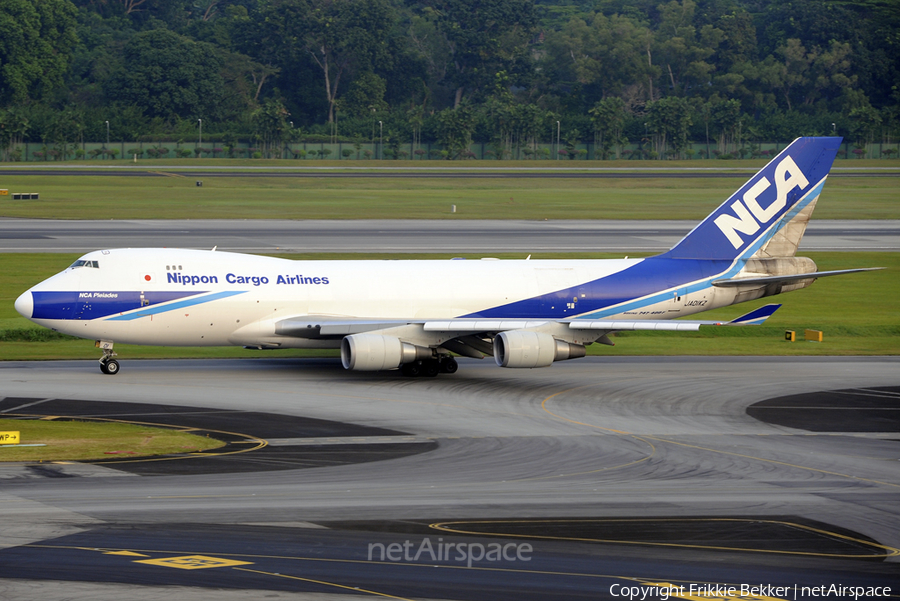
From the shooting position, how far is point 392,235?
295 feet

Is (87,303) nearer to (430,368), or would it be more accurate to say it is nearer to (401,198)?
(430,368)

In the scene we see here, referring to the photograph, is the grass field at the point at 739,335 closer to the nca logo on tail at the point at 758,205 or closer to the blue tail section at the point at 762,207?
the blue tail section at the point at 762,207

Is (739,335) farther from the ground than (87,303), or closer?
closer

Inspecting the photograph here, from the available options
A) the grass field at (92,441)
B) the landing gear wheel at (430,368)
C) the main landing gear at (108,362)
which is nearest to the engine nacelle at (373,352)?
the landing gear wheel at (430,368)

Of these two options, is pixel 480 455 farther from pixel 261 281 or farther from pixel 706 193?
pixel 706 193

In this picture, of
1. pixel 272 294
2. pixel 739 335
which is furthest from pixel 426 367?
pixel 739 335

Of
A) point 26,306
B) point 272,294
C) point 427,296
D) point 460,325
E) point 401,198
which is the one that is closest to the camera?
point 26,306

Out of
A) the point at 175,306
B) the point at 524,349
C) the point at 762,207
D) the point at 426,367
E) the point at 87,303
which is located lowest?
the point at 426,367

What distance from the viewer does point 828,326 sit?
54.8 metres

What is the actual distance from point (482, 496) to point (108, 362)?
846 inches

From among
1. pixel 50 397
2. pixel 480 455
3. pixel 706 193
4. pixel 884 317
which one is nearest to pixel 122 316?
pixel 50 397

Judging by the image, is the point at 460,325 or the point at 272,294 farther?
the point at 272,294

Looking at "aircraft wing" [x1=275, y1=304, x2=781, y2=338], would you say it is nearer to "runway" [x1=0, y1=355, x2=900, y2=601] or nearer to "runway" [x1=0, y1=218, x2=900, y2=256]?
"runway" [x1=0, y1=355, x2=900, y2=601]

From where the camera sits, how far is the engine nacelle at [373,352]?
3988 centimetres
